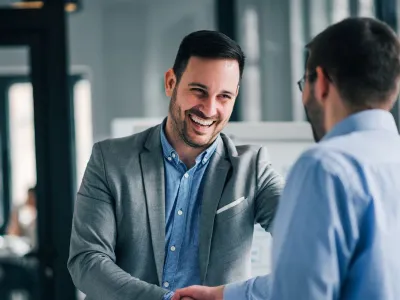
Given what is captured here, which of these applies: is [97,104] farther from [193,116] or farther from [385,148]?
[385,148]

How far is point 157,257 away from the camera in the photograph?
1932 mm

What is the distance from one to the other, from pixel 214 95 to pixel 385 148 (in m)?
0.73

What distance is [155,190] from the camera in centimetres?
199

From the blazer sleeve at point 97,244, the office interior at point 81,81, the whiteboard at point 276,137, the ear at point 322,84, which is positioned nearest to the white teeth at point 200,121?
the blazer sleeve at point 97,244

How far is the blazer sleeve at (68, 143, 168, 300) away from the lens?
1870 millimetres

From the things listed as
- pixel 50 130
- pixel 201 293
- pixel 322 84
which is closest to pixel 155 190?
pixel 201 293

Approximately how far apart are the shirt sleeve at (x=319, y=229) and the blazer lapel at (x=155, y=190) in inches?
28.3

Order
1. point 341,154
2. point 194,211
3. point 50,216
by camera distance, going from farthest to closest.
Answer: point 50,216 < point 194,211 < point 341,154

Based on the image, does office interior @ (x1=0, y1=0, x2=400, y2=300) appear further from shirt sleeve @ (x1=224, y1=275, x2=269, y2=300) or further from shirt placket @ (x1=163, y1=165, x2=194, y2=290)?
shirt sleeve @ (x1=224, y1=275, x2=269, y2=300)

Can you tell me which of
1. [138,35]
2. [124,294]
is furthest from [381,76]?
[138,35]

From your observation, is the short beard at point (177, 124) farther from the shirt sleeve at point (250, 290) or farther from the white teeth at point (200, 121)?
the shirt sleeve at point (250, 290)

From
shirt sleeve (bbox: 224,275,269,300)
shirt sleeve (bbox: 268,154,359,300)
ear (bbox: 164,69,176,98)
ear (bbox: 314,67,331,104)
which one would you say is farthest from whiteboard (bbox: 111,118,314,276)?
shirt sleeve (bbox: 268,154,359,300)

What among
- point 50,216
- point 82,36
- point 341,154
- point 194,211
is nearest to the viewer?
point 341,154

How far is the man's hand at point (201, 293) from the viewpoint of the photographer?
178 cm
